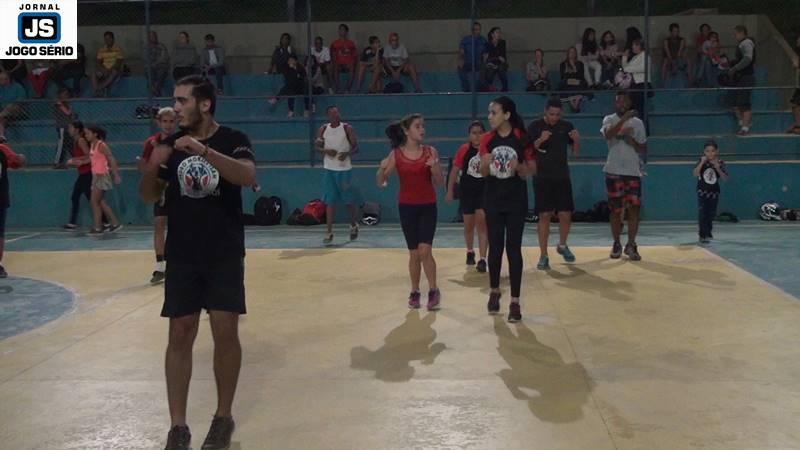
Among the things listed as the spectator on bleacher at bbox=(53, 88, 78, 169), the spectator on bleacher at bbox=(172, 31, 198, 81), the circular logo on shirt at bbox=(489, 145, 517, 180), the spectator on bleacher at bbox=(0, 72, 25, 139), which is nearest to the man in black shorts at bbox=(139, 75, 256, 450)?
the circular logo on shirt at bbox=(489, 145, 517, 180)

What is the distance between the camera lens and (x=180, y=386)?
542 cm

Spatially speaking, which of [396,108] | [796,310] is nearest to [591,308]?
[796,310]

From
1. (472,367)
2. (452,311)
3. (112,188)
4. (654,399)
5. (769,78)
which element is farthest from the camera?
(769,78)

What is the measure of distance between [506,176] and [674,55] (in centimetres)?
1259

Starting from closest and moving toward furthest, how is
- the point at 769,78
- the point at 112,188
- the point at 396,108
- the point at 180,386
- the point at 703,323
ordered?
the point at 180,386, the point at 703,323, the point at 112,188, the point at 396,108, the point at 769,78

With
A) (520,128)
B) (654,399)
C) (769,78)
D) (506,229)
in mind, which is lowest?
(654,399)

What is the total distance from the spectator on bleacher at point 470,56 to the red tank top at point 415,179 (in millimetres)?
9542

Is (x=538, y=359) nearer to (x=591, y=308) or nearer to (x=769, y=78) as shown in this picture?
(x=591, y=308)

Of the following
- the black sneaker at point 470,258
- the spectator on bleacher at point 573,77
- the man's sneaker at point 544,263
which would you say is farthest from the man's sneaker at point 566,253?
the spectator on bleacher at point 573,77

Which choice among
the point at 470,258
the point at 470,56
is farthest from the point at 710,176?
the point at 470,56

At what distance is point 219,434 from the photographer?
5.55m

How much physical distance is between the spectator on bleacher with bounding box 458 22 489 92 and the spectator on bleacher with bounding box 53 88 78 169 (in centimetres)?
772

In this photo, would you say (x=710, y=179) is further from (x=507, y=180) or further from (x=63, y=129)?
(x=63, y=129)

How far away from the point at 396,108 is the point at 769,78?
28.0 ft
